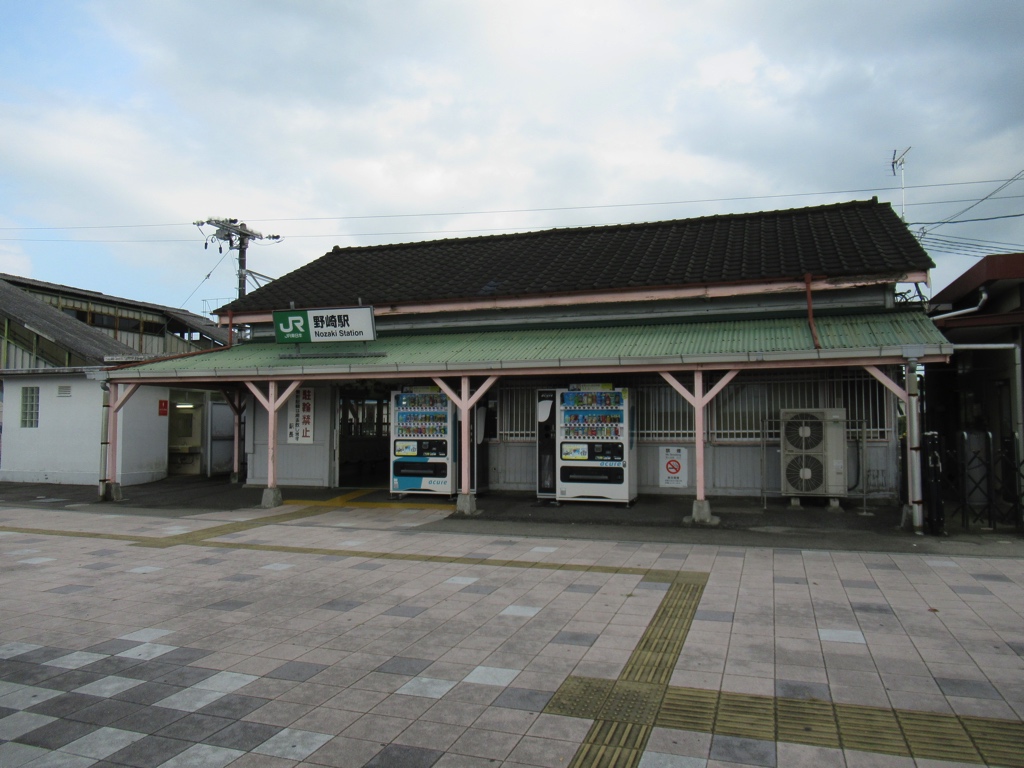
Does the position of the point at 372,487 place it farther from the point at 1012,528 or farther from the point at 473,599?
the point at 1012,528

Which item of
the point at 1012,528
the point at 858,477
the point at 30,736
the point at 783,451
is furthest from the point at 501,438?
the point at 30,736

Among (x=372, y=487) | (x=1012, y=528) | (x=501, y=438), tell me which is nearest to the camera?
(x=1012, y=528)

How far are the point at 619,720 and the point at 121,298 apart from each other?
30959mm

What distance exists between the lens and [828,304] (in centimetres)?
1216

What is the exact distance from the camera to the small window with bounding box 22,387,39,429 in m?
18.5

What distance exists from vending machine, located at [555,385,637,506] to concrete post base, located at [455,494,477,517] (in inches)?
63.4

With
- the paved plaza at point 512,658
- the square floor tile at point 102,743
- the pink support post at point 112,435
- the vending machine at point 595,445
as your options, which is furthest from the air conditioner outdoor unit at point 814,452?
the pink support post at point 112,435

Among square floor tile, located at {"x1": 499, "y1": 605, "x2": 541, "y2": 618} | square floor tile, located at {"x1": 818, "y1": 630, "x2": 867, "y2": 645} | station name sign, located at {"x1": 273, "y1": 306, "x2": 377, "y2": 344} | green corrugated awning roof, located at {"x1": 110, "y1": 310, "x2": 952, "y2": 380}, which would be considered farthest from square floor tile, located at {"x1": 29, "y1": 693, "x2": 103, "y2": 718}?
station name sign, located at {"x1": 273, "y1": 306, "x2": 377, "y2": 344}

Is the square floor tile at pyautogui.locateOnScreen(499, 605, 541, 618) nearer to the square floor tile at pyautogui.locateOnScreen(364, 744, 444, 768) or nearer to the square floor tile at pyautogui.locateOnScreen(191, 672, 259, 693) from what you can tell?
the square floor tile at pyautogui.locateOnScreen(191, 672, 259, 693)

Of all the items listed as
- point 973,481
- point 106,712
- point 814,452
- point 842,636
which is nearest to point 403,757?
point 106,712

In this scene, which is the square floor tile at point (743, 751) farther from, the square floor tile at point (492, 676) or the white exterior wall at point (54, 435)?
the white exterior wall at point (54, 435)

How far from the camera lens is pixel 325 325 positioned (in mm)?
13945

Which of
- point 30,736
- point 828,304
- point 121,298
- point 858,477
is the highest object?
point 121,298

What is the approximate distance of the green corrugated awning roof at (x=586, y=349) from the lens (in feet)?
34.0
